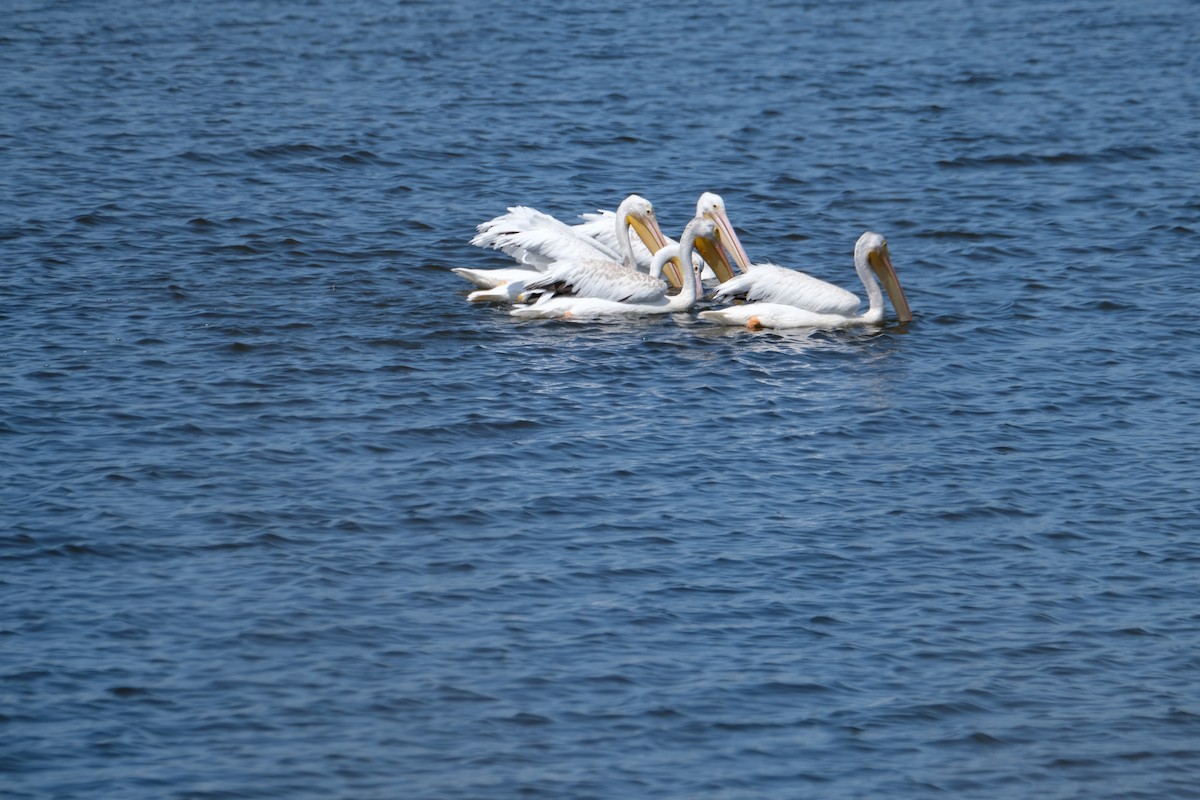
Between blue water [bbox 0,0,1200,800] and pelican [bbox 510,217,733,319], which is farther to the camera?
pelican [bbox 510,217,733,319]

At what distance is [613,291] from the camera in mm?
12727

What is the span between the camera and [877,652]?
7.69 meters

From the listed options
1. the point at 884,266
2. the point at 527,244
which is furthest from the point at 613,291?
the point at 884,266

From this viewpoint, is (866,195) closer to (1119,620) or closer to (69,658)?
(1119,620)

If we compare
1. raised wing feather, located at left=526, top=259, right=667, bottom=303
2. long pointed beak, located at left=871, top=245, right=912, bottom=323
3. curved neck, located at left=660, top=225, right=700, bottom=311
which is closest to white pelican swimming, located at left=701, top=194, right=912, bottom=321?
long pointed beak, located at left=871, top=245, right=912, bottom=323

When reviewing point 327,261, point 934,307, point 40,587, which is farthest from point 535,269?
point 40,587

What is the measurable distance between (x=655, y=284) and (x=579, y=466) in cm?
328

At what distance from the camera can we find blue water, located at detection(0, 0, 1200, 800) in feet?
22.8

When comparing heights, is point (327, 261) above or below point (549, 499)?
above

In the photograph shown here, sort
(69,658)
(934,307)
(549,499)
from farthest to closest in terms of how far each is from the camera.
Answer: (934,307), (549,499), (69,658)

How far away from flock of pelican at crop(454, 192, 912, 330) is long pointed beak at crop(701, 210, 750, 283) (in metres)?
0.02

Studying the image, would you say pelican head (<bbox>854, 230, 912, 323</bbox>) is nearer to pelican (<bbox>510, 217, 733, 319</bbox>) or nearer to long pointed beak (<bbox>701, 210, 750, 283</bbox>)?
long pointed beak (<bbox>701, 210, 750, 283</bbox>)

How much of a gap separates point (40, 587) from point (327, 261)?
6.01 metres

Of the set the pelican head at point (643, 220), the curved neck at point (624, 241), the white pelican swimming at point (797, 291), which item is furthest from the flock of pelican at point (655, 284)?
the pelican head at point (643, 220)
